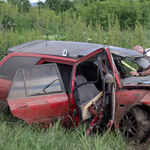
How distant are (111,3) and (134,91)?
586 inches

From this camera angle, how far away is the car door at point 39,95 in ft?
11.4

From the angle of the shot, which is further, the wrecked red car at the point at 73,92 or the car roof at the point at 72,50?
the car roof at the point at 72,50

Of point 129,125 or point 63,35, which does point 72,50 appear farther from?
point 63,35

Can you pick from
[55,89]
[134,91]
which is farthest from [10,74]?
[134,91]

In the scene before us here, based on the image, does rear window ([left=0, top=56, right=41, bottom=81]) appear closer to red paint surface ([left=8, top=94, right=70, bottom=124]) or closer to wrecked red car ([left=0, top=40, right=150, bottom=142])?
wrecked red car ([left=0, top=40, right=150, bottom=142])

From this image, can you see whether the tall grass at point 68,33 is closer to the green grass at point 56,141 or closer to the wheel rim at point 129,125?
the wheel rim at point 129,125

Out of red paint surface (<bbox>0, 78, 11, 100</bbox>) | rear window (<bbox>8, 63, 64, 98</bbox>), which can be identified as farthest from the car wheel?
red paint surface (<bbox>0, 78, 11, 100</bbox>)

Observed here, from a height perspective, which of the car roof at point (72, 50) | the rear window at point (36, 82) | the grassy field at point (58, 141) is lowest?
the grassy field at point (58, 141)

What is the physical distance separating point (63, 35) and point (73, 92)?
6.95 meters

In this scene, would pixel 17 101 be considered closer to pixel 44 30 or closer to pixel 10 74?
pixel 10 74

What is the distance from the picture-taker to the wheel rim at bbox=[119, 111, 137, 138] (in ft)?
10.7

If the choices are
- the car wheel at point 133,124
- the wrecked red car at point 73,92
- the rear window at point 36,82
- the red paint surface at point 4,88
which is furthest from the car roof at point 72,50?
the car wheel at point 133,124

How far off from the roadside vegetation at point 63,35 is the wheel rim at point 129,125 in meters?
0.14

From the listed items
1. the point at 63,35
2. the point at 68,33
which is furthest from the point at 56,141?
the point at 63,35
